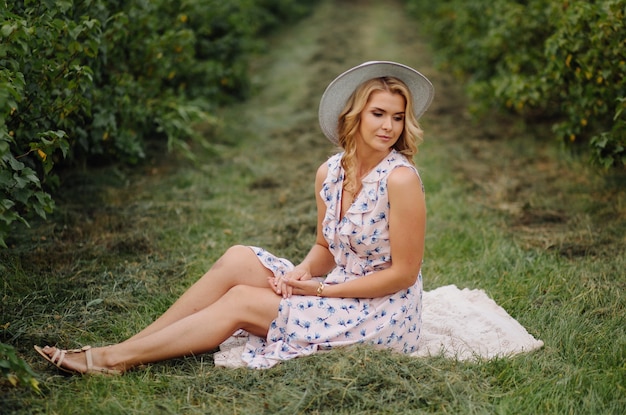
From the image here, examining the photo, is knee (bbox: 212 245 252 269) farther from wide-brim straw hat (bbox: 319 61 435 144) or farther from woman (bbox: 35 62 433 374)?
wide-brim straw hat (bbox: 319 61 435 144)

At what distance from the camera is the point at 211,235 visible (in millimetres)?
4750

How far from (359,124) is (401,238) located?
0.59 metres

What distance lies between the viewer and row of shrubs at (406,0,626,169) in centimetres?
444

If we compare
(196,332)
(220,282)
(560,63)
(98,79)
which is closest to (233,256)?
(220,282)

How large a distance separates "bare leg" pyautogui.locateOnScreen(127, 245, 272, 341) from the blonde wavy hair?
60 cm

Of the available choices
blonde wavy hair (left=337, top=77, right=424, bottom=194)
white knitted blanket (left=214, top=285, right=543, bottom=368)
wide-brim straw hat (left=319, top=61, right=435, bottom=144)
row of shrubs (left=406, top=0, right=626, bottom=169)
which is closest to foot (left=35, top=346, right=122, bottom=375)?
white knitted blanket (left=214, top=285, right=543, bottom=368)

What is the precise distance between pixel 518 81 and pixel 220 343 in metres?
4.16

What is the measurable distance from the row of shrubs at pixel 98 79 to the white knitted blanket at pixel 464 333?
1.19 m

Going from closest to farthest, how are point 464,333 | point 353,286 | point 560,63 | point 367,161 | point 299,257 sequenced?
point 353,286
point 367,161
point 464,333
point 299,257
point 560,63

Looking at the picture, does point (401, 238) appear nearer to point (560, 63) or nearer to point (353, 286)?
point (353, 286)

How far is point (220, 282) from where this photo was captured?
3.14m

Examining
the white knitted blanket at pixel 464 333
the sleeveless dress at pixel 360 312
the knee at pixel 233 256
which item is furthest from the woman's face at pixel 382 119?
the white knitted blanket at pixel 464 333

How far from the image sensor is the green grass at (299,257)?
8.92 feet

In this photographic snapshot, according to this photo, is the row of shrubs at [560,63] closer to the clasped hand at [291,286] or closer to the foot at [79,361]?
the clasped hand at [291,286]
